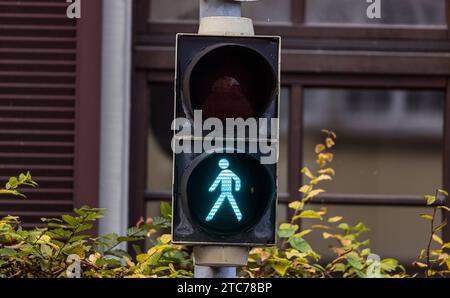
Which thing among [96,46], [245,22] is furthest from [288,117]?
[245,22]

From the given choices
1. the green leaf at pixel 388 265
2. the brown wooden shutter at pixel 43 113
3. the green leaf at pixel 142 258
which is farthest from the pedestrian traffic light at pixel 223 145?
the brown wooden shutter at pixel 43 113

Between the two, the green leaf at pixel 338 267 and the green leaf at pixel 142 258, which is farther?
the green leaf at pixel 338 267

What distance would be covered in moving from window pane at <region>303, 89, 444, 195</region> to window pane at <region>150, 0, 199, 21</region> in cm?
107

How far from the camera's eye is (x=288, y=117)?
8430 mm

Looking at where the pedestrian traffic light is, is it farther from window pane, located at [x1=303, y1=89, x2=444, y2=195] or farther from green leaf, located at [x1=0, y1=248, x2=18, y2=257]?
window pane, located at [x1=303, y1=89, x2=444, y2=195]

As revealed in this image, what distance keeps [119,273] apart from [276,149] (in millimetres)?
1276

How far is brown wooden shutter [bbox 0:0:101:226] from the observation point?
8.11 metres

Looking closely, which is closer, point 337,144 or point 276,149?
point 276,149

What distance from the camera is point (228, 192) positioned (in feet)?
14.0

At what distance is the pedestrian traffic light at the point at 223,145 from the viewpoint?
13.9 feet

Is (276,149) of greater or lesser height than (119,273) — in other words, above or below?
above

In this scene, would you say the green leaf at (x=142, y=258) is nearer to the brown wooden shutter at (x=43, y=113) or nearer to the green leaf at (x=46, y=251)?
the green leaf at (x=46, y=251)

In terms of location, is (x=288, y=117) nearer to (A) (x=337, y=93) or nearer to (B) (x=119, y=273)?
(A) (x=337, y=93)
